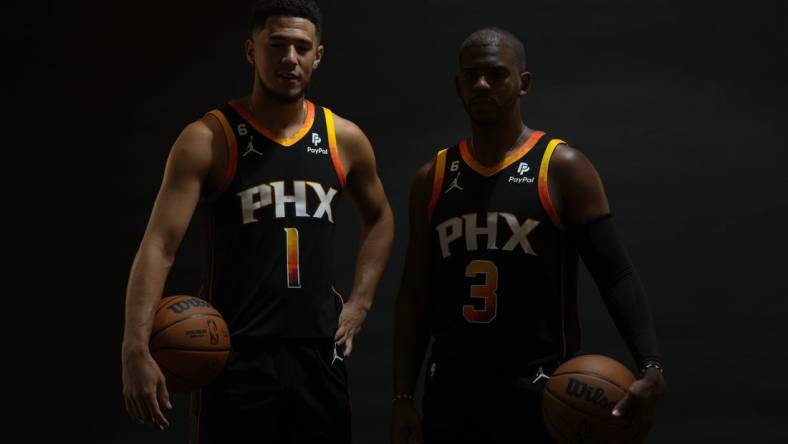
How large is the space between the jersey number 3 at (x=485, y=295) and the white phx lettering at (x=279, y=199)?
0.44 m

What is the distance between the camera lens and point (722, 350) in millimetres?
4207

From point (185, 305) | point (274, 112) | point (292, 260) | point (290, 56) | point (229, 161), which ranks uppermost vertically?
point (290, 56)

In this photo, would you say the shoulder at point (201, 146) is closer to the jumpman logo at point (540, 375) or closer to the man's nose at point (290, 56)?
the man's nose at point (290, 56)

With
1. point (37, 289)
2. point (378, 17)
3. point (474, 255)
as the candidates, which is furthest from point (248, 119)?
point (37, 289)

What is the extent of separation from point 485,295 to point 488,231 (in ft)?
0.52

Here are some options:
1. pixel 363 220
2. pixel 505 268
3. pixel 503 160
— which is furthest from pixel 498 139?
pixel 363 220

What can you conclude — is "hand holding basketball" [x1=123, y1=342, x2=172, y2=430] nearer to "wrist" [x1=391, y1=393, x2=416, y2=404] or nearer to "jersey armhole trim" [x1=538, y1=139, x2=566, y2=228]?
"wrist" [x1=391, y1=393, x2=416, y2=404]

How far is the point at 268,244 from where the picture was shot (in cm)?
290

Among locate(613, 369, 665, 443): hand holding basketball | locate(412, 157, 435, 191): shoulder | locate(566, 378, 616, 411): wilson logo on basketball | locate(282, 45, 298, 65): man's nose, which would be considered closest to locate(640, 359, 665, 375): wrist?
locate(613, 369, 665, 443): hand holding basketball

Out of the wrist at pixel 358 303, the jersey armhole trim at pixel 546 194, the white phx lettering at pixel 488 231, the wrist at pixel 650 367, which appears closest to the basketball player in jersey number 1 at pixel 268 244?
the wrist at pixel 358 303

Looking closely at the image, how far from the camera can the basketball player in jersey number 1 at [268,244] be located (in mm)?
2865

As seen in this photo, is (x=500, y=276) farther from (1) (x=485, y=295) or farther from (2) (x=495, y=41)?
(2) (x=495, y=41)

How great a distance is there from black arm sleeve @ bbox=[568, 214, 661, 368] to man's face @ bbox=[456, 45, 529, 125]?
352 millimetres

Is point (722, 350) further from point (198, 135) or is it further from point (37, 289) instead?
point (37, 289)
